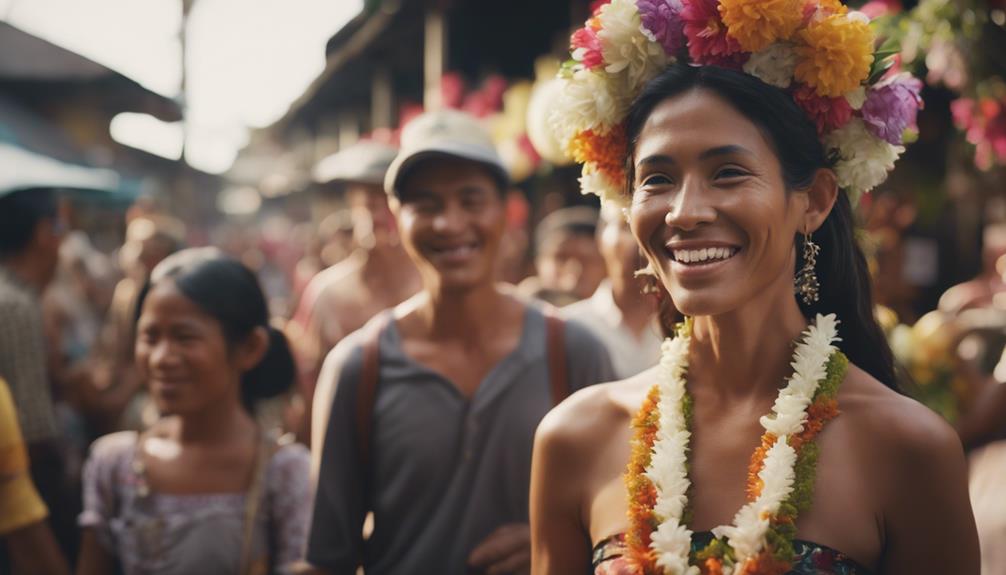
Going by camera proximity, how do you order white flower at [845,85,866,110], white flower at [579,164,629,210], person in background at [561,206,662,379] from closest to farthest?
1. white flower at [845,85,866,110]
2. white flower at [579,164,629,210]
3. person in background at [561,206,662,379]

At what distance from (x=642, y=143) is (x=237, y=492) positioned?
1921mm

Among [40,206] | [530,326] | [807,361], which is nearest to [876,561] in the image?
[807,361]

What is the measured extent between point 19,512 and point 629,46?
2403mm

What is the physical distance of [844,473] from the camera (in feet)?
6.58

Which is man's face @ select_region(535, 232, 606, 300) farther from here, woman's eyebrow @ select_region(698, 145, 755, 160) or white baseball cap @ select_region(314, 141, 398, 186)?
woman's eyebrow @ select_region(698, 145, 755, 160)

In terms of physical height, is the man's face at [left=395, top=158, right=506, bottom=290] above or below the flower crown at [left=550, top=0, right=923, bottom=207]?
below

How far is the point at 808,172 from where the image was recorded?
2.17 meters

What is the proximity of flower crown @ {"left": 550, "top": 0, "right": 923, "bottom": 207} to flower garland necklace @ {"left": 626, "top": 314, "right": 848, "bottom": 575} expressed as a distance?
1.37 ft

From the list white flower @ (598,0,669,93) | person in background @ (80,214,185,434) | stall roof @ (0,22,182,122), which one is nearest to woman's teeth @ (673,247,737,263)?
white flower @ (598,0,669,93)

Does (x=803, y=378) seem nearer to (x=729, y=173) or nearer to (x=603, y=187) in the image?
(x=729, y=173)

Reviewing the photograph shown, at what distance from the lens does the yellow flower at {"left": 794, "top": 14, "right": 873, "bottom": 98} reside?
209 cm

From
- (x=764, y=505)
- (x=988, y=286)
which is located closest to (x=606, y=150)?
(x=764, y=505)

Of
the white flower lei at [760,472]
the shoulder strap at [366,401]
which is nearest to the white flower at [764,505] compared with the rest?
the white flower lei at [760,472]

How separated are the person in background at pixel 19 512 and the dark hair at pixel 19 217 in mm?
1741
